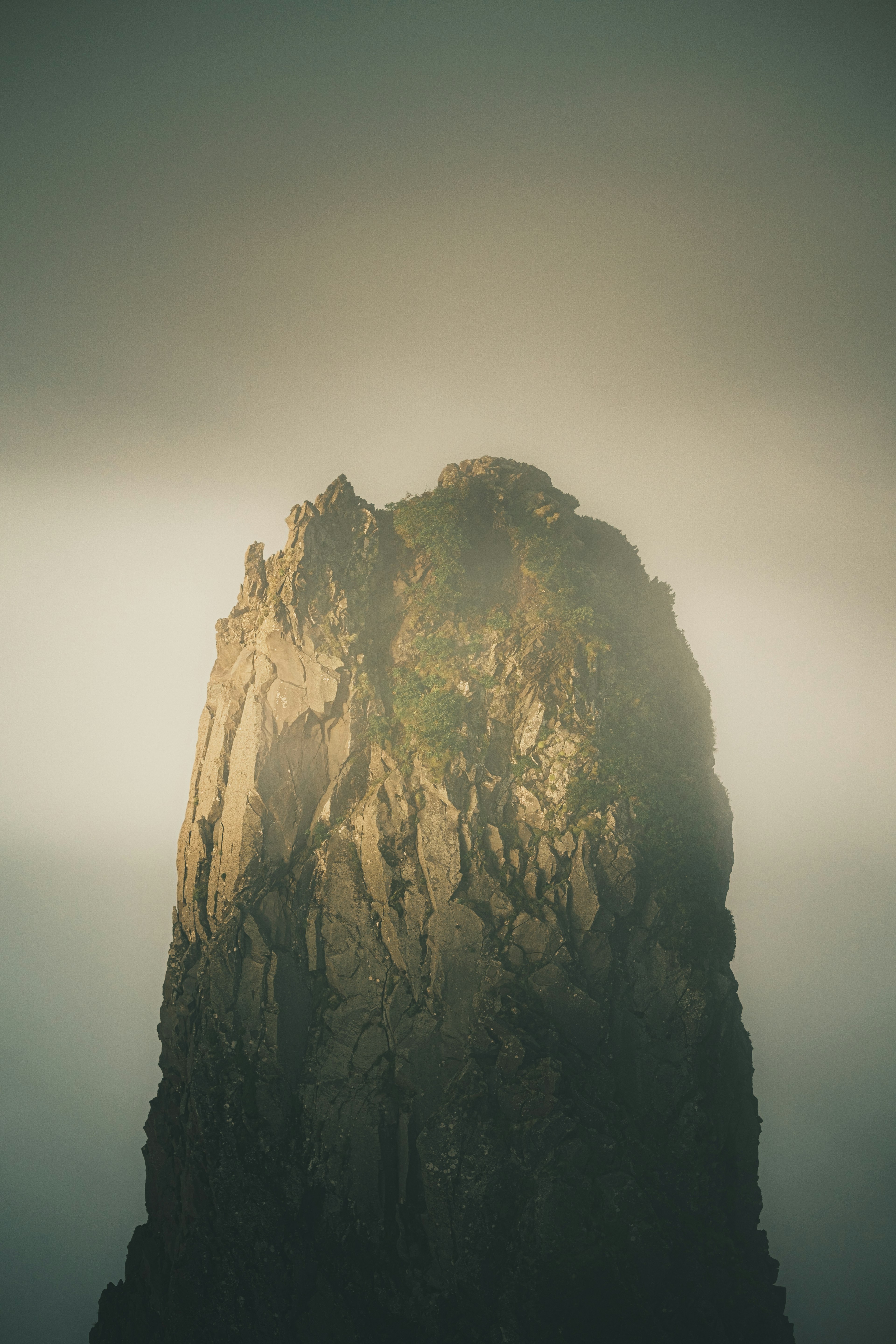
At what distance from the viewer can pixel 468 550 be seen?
21.2m

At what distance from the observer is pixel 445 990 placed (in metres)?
16.0

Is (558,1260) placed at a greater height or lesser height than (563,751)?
lesser

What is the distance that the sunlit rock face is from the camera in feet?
47.6

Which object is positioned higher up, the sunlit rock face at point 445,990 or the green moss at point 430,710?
the green moss at point 430,710

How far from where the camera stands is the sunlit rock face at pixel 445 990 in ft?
47.6

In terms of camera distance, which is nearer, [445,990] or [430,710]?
[445,990]

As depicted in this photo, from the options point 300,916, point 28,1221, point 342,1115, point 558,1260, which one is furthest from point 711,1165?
point 28,1221

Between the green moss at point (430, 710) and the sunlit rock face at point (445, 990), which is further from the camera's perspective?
the green moss at point (430, 710)

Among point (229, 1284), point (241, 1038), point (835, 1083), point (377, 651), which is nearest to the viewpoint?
point (229, 1284)

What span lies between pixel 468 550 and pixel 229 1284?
71.0 ft

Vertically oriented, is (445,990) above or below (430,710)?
below

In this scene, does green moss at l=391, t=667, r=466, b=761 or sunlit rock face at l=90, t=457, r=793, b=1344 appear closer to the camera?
sunlit rock face at l=90, t=457, r=793, b=1344

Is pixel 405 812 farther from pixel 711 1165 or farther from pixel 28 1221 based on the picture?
pixel 28 1221

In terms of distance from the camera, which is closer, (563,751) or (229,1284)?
(229,1284)
